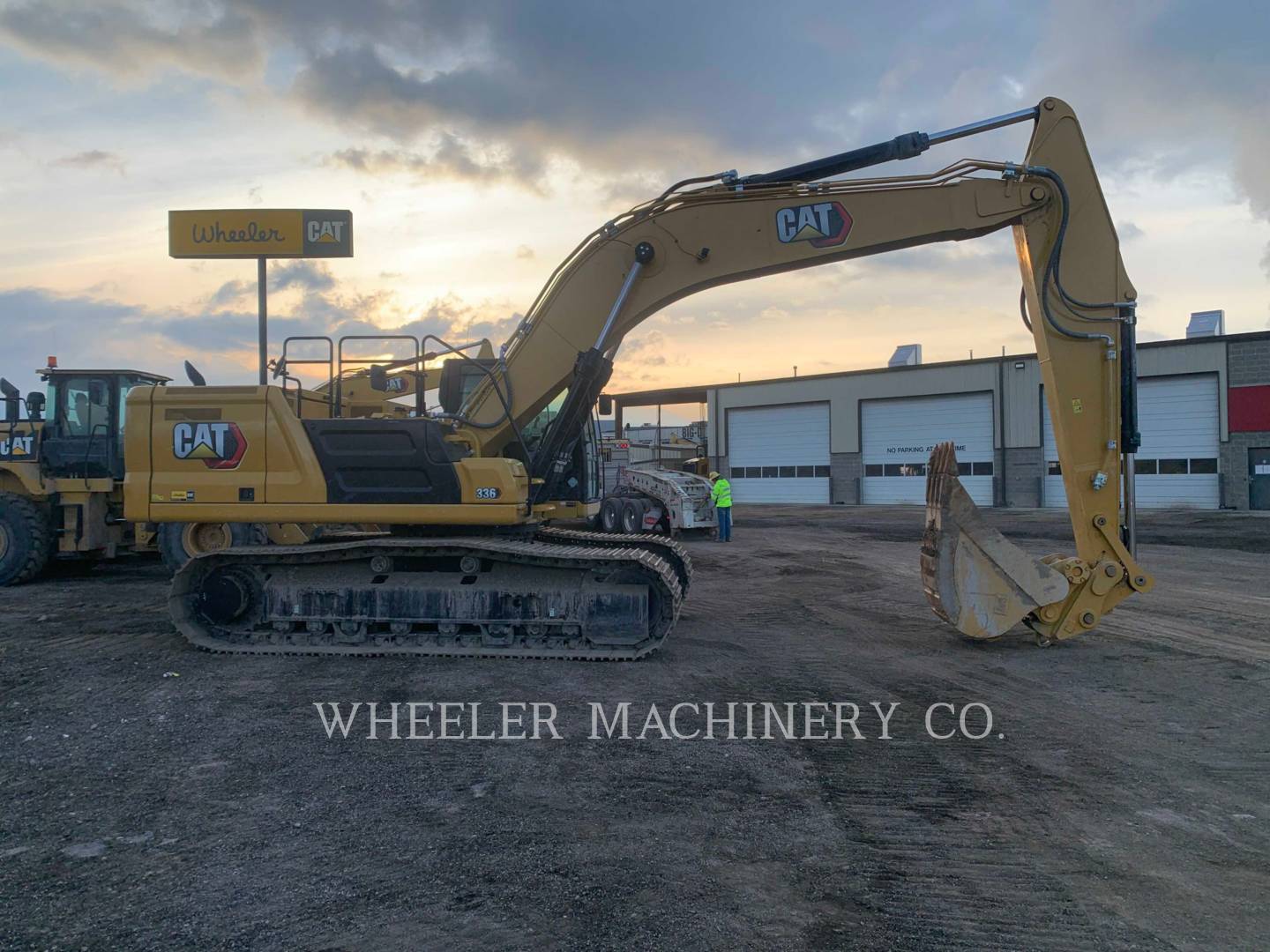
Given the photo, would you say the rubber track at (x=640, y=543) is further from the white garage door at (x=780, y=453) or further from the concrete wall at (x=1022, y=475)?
the white garage door at (x=780, y=453)

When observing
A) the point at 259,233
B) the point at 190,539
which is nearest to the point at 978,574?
the point at 190,539

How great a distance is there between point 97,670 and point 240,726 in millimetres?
2481

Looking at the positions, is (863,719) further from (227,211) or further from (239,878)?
(227,211)

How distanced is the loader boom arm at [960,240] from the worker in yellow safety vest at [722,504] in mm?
11932

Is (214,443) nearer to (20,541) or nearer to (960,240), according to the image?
(20,541)

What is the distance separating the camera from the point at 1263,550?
58.4 ft

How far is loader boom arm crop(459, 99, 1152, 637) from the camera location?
25.4 ft

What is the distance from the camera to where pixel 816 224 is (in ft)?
26.4

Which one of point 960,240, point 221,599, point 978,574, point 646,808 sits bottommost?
point 646,808

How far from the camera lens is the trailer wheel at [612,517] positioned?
64.7 ft

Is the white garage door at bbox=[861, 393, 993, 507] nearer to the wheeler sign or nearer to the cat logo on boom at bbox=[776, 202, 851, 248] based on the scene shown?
the wheeler sign

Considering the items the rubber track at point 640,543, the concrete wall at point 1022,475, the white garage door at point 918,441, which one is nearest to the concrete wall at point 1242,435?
the concrete wall at point 1022,475

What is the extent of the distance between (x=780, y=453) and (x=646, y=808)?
37.4m

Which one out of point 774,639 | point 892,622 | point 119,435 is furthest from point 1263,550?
point 119,435
